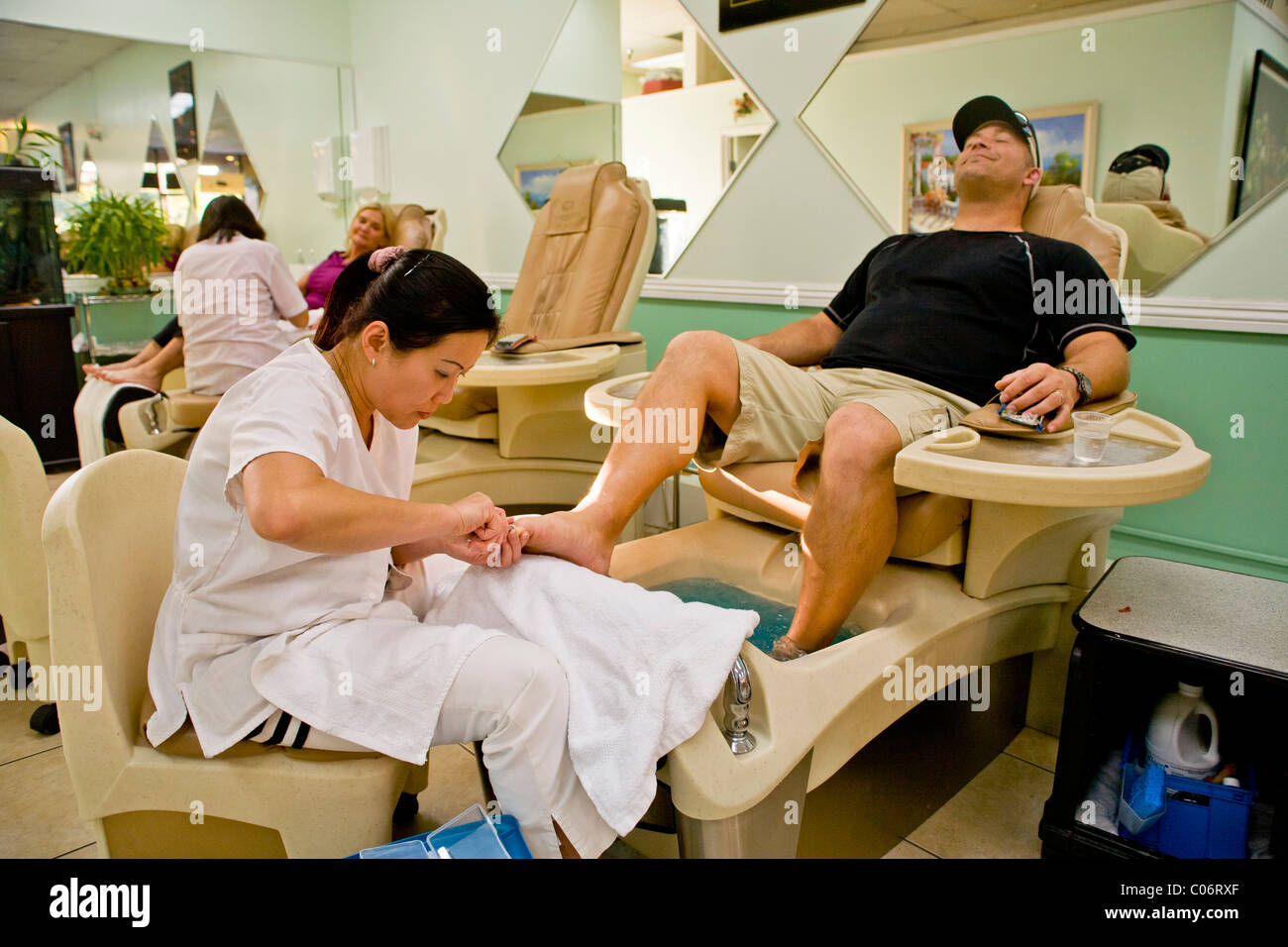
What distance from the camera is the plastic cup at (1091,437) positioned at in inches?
57.4

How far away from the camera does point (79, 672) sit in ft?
3.52

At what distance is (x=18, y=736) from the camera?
1.91 metres

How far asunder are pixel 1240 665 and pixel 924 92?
1.98 metres

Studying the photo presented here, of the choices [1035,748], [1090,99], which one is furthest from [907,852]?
[1090,99]

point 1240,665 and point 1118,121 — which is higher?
point 1118,121

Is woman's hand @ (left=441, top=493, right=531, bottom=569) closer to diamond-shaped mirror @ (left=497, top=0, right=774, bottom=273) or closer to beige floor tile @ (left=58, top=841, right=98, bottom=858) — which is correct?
beige floor tile @ (left=58, top=841, right=98, bottom=858)

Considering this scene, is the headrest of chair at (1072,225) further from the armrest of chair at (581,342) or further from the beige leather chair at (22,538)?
the beige leather chair at (22,538)

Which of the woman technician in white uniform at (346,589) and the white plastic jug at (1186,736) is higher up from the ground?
the woman technician in white uniform at (346,589)

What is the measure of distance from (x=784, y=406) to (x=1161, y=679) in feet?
2.80

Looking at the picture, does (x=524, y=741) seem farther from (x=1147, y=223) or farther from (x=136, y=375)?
(x=136, y=375)

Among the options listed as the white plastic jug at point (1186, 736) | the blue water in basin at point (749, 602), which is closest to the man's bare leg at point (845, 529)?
the blue water in basin at point (749, 602)

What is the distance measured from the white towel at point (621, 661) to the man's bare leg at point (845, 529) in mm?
450
